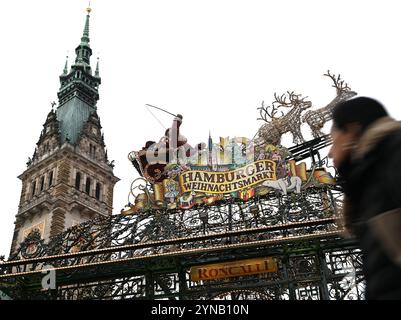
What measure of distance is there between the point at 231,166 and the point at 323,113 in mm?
3890

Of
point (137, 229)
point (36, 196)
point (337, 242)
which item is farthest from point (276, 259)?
point (36, 196)

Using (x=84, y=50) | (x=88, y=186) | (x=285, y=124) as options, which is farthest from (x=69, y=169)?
(x=285, y=124)

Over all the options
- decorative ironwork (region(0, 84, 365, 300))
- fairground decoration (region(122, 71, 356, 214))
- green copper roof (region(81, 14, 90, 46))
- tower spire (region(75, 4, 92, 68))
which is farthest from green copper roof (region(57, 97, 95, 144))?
decorative ironwork (region(0, 84, 365, 300))

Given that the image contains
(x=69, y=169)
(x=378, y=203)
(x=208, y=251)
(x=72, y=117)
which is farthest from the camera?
(x=72, y=117)

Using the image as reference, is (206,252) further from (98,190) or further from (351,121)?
(98,190)

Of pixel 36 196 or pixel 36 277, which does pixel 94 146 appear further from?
pixel 36 277

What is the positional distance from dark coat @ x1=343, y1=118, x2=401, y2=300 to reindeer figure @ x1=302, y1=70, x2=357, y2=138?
14.9 meters

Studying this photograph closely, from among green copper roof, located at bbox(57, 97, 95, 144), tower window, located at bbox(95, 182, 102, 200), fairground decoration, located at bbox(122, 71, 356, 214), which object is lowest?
fairground decoration, located at bbox(122, 71, 356, 214)

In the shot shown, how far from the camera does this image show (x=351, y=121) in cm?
269

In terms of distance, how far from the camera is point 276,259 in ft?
39.9

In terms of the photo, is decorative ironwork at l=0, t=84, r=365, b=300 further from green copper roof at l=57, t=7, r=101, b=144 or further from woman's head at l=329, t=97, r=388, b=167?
green copper roof at l=57, t=7, r=101, b=144

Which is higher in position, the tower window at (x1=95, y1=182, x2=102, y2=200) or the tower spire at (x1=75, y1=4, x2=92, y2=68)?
the tower spire at (x1=75, y1=4, x2=92, y2=68)

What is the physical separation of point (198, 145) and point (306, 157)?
12.8 feet

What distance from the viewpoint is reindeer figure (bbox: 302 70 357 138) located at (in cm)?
1715
